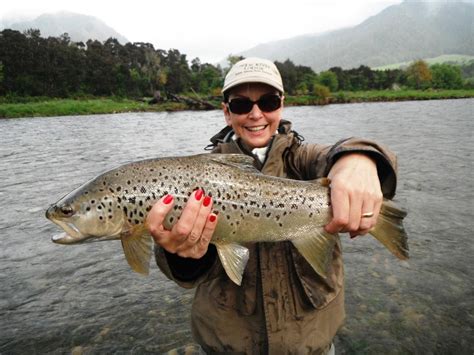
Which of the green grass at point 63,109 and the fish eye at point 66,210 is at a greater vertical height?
the fish eye at point 66,210

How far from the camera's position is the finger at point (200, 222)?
223 cm

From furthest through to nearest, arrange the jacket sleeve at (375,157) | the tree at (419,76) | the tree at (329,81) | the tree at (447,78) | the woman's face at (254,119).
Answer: the tree at (419,76), the tree at (447,78), the tree at (329,81), the woman's face at (254,119), the jacket sleeve at (375,157)

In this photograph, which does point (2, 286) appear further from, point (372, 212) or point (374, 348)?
point (372, 212)

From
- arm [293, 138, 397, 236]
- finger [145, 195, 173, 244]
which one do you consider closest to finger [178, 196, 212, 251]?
finger [145, 195, 173, 244]

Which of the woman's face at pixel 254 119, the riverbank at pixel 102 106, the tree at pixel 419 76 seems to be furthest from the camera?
the tree at pixel 419 76

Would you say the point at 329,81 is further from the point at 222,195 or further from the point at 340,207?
the point at 340,207

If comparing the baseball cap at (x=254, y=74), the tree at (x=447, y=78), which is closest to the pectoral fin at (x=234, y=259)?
the baseball cap at (x=254, y=74)

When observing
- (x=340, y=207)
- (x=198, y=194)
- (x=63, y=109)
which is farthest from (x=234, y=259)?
(x=63, y=109)

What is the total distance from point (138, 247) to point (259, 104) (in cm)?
132

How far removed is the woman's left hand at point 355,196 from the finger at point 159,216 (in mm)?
945

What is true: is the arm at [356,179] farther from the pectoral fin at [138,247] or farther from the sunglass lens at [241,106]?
the pectoral fin at [138,247]

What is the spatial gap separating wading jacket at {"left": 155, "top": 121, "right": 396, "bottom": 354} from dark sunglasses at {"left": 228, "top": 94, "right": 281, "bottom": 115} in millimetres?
275

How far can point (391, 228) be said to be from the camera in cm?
224

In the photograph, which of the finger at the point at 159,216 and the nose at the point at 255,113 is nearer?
the finger at the point at 159,216
